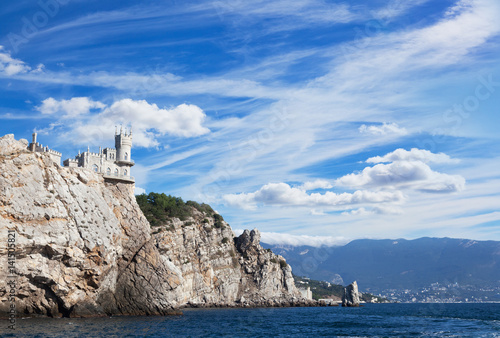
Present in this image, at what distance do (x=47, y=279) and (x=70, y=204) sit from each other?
1261cm

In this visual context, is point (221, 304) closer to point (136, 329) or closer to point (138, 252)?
point (138, 252)

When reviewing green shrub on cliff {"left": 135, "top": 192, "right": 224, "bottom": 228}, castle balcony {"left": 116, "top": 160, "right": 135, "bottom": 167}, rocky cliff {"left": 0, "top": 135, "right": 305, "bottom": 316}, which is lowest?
rocky cliff {"left": 0, "top": 135, "right": 305, "bottom": 316}

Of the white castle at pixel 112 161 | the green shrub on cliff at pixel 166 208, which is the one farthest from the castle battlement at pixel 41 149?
the green shrub on cliff at pixel 166 208

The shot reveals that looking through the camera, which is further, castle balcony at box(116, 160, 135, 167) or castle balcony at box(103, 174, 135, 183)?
castle balcony at box(116, 160, 135, 167)

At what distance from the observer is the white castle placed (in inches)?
3548

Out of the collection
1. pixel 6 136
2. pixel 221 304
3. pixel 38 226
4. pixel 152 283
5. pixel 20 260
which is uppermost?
pixel 6 136

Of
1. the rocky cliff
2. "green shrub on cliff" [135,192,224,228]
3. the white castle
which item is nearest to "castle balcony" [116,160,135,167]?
the white castle

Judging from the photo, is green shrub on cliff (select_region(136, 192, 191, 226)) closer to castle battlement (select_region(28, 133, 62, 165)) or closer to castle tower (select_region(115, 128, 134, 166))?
castle tower (select_region(115, 128, 134, 166))

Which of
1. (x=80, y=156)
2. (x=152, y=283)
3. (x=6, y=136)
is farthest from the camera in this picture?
(x=80, y=156)

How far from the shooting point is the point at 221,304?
5384 inches

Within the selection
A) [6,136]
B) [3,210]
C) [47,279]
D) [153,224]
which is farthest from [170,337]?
[153,224]

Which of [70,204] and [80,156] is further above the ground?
[80,156]

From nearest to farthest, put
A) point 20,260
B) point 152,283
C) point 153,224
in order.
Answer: point 20,260
point 152,283
point 153,224

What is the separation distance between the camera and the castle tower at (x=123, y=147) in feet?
314
